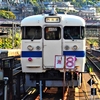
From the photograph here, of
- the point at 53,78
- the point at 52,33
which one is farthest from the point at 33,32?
the point at 53,78

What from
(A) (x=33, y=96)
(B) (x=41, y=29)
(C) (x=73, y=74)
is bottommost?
(A) (x=33, y=96)

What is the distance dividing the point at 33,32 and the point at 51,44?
768mm

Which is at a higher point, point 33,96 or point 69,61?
point 69,61

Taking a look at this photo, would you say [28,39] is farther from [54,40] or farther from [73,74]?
[73,74]

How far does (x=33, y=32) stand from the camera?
11922 mm

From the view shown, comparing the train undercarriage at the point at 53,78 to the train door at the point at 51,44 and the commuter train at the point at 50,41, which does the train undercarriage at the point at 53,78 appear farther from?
the train door at the point at 51,44

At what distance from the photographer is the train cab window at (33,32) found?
38.9 ft

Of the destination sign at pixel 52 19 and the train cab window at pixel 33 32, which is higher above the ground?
the destination sign at pixel 52 19

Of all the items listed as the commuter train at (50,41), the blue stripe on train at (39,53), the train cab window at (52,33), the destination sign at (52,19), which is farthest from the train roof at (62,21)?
the blue stripe on train at (39,53)

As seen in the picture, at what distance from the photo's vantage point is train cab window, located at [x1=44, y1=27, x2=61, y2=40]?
464 inches

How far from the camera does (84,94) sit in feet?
43.2

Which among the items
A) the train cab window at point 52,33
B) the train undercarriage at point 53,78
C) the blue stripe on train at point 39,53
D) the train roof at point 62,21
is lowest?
the train undercarriage at point 53,78

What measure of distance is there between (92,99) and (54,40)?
2.35m

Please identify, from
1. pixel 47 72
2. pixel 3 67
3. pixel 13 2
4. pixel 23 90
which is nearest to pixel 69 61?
pixel 3 67
